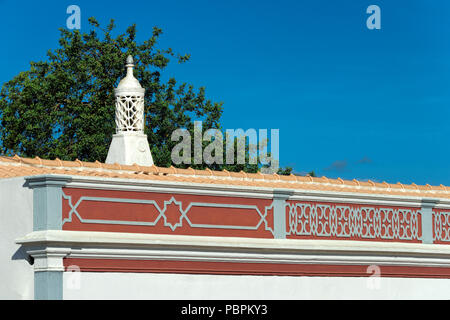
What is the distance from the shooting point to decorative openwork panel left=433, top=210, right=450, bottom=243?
21328 millimetres

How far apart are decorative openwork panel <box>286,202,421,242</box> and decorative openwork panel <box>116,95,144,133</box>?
547 cm

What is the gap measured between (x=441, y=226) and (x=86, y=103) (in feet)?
65.9

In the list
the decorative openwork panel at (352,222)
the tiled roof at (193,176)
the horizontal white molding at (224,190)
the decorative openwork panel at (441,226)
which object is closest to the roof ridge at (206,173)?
the tiled roof at (193,176)

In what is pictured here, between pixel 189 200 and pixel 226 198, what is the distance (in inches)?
28.3

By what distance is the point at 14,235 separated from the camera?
16656mm

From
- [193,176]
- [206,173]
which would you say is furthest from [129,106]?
[193,176]

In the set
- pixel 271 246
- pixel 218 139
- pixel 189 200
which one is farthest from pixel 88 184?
pixel 218 139

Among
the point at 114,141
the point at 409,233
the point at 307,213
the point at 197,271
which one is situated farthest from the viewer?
the point at 114,141

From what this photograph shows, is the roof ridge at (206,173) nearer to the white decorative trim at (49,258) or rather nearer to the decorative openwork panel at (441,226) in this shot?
the decorative openwork panel at (441,226)

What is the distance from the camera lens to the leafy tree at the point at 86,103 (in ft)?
125

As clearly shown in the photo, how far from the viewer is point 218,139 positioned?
38906 mm

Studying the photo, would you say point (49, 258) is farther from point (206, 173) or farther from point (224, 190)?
point (206, 173)

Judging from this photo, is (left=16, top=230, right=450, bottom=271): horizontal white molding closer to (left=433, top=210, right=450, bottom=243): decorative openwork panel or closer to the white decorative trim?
the white decorative trim
